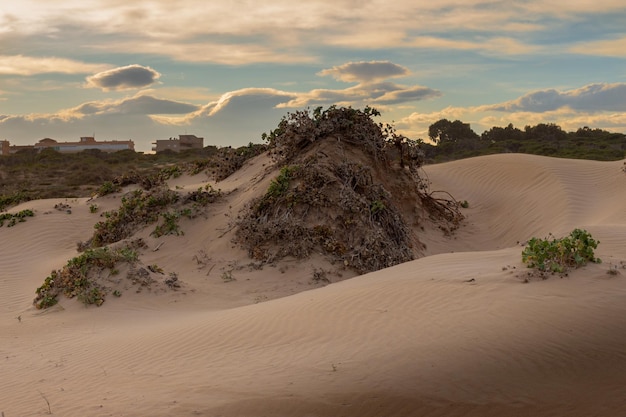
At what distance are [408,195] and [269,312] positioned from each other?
330 inches

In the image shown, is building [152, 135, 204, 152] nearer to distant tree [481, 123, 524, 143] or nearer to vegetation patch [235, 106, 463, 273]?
distant tree [481, 123, 524, 143]

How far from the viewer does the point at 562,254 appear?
7.78 metres

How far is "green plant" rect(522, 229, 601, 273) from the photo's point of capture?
775 cm

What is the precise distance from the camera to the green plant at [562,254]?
775 centimetres

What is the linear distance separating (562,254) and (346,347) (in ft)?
9.55

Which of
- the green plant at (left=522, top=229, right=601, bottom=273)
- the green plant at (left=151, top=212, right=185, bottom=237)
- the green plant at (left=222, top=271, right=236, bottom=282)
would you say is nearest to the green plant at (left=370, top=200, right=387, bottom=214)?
the green plant at (left=222, top=271, right=236, bottom=282)

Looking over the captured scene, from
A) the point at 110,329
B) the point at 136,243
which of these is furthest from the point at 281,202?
the point at 110,329

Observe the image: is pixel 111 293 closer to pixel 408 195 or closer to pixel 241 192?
pixel 241 192

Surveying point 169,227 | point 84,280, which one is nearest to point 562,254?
point 84,280

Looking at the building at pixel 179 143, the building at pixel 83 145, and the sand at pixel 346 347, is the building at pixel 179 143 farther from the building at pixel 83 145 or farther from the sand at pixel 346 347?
the sand at pixel 346 347

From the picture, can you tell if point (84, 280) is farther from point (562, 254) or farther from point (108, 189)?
point (108, 189)

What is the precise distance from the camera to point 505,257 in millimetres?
9297

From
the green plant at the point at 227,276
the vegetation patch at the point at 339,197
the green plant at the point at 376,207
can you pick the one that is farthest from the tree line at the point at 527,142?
the green plant at the point at 227,276

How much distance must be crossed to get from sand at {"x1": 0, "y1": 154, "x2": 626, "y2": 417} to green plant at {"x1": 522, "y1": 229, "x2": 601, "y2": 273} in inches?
6.2
